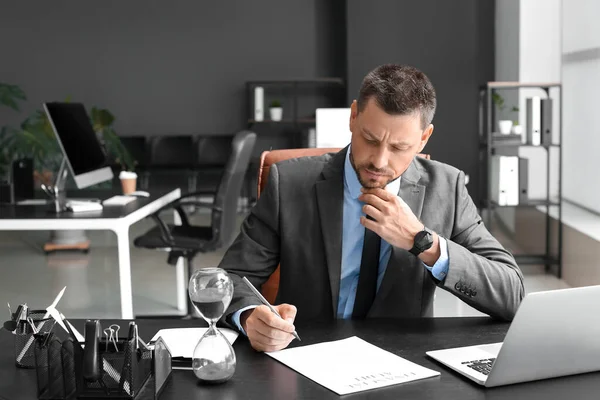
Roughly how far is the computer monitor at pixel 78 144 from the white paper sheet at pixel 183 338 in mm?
2718

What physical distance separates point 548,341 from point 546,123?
4709mm

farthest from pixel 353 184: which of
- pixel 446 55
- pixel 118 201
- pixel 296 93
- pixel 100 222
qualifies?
pixel 296 93

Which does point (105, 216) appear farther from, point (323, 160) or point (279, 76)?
point (279, 76)

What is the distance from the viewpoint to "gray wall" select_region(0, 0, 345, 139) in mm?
10141

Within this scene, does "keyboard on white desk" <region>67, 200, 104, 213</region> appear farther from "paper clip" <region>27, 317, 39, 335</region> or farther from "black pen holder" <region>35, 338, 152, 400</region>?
"black pen holder" <region>35, 338, 152, 400</region>

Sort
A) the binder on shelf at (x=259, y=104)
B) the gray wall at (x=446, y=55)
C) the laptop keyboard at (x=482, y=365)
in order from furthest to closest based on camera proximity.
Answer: the binder on shelf at (x=259, y=104) → the gray wall at (x=446, y=55) → the laptop keyboard at (x=482, y=365)

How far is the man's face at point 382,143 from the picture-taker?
182 cm

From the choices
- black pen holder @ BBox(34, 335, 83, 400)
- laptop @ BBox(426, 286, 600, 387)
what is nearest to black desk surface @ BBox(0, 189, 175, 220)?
black pen holder @ BBox(34, 335, 83, 400)

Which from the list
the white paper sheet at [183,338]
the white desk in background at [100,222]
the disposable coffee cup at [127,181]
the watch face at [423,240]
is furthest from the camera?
the disposable coffee cup at [127,181]

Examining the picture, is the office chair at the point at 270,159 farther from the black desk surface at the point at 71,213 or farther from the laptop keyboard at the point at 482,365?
the black desk surface at the point at 71,213

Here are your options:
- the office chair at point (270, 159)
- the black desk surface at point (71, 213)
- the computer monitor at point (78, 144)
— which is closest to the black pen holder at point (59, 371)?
the office chair at point (270, 159)

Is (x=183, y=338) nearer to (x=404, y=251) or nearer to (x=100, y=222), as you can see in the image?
(x=404, y=251)

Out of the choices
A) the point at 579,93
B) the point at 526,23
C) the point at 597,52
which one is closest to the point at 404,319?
the point at 597,52

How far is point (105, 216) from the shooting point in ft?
12.5
